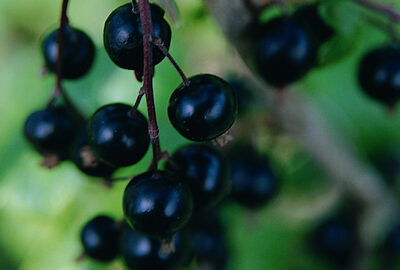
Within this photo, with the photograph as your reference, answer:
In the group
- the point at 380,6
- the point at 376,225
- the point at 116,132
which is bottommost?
the point at 376,225

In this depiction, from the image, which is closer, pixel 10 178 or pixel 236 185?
pixel 236 185

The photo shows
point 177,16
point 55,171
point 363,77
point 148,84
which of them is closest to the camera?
point 148,84

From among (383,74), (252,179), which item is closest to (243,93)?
(252,179)

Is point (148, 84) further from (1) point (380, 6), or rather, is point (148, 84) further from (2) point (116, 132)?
(1) point (380, 6)

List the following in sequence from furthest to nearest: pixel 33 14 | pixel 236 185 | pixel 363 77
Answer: pixel 33 14 < pixel 236 185 < pixel 363 77

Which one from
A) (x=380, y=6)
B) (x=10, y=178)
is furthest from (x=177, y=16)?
(x=10, y=178)

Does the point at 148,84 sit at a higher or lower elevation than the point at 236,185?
higher

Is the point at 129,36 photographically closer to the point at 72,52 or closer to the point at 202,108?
the point at 202,108
